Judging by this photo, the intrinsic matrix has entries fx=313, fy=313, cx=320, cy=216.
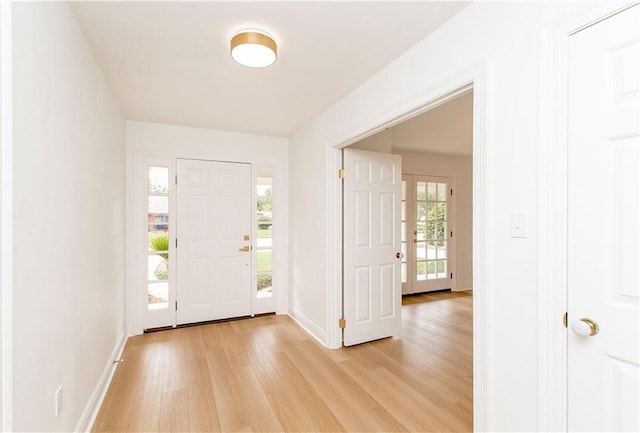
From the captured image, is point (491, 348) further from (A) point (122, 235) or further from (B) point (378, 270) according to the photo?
(A) point (122, 235)

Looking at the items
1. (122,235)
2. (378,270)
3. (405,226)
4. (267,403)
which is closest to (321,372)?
(267,403)

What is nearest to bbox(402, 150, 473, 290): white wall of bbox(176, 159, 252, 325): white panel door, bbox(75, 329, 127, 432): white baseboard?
bbox(176, 159, 252, 325): white panel door

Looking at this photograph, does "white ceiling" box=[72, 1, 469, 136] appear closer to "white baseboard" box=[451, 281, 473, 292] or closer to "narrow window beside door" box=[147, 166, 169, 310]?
"narrow window beside door" box=[147, 166, 169, 310]

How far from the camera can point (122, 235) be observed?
326cm

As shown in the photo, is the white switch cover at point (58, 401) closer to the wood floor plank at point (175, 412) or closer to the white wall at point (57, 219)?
the white wall at point (57, 219)

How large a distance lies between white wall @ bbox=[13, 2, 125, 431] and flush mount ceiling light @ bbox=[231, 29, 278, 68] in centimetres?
85

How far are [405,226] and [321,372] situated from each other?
133 inches

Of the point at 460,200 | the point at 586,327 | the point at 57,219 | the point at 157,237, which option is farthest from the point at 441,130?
the point at 57,219

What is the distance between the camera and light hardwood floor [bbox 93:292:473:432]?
200 cm

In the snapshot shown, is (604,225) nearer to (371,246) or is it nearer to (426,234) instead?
(371,246)

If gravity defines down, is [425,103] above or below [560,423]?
above

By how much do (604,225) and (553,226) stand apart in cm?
16

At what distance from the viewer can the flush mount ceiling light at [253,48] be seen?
1.84 meters

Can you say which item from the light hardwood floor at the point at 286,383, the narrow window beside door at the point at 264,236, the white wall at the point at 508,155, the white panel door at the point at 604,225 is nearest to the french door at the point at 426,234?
the light hardwood floor at the point at 286,383
